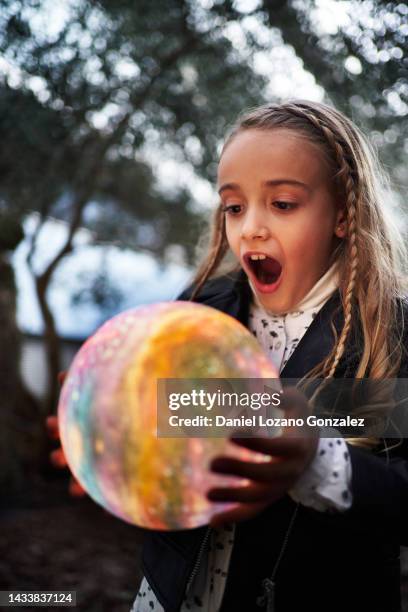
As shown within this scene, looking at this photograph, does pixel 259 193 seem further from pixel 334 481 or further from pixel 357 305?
pixel 334 481

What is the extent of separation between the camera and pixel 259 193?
5.13 ft

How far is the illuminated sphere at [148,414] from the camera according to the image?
3.62 feet

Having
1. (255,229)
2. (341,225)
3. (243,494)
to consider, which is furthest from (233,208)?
(243,494)

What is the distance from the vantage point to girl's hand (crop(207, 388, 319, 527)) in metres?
1.05

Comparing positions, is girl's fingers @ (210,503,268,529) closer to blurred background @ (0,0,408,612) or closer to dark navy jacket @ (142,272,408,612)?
dark navy jacket @ (142,272,408,612)

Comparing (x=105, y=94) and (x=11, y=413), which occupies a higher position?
(x=105, y=94)

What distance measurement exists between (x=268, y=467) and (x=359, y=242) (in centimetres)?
87

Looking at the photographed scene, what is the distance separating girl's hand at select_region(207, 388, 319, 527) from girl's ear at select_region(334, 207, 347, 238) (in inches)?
30.3

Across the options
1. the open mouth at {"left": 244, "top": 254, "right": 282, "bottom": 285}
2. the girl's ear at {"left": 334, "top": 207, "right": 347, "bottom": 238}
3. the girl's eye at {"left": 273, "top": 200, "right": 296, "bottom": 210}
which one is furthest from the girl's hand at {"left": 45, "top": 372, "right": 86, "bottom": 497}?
the girl's ear at {"left": 334, "top": 207, "right": 347, "bottom": 238}

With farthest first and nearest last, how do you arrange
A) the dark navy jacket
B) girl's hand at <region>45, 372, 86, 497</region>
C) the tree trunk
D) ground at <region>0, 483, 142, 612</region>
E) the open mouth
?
the tree trunk
ground at <region>0, 483, 142, 612</region>
the open mouth
the dark navy jacket
girl's hand at <region>45, 372, 86, 497</region>

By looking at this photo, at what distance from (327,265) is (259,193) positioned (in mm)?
338

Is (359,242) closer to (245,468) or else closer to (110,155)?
(245,468)

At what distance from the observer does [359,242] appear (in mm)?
1694

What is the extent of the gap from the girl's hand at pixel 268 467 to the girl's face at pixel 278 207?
23.9 inches
